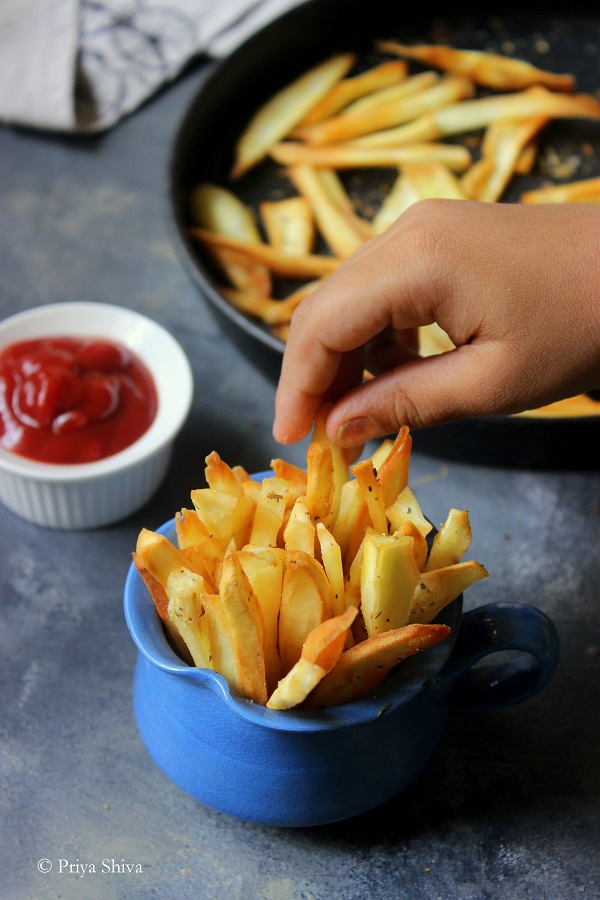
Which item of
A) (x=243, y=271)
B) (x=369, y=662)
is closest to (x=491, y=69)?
(x=243, y=271)

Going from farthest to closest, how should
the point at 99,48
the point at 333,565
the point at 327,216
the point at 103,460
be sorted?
the point at 99,48 < the point at 327,216 < the point at 103,460 < the point at 333,565

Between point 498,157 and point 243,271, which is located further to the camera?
point 498,157

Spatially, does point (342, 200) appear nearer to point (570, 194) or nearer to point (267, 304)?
point (267, 304)

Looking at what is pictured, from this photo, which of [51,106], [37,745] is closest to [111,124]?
Result: [51,106]

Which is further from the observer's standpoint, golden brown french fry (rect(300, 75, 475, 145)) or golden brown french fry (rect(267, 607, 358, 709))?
golden brown french fry (rect(300, 75, 475, 145))

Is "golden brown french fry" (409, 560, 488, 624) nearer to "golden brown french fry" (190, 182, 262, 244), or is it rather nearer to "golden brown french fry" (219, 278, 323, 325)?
"golden brown french fry" (219, 278, 323, 325)

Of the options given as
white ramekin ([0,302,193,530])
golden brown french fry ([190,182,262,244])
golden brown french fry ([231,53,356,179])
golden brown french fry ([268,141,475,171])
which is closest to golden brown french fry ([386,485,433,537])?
white ramekin ([0,302,193,530])

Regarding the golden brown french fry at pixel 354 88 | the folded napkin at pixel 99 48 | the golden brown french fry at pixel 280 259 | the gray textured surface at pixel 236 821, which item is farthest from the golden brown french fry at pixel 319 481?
the folded napkin at pixel 99 48
